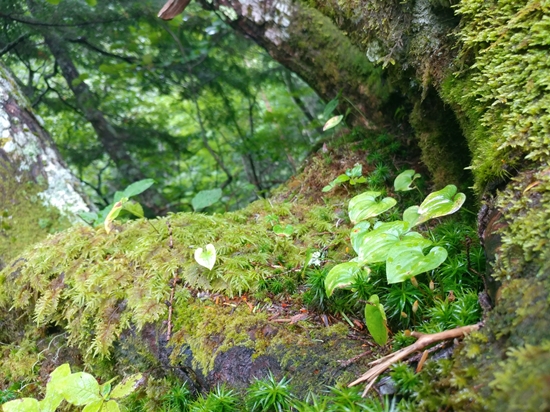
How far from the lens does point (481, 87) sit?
179 cm

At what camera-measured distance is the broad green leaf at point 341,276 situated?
69.1 inches

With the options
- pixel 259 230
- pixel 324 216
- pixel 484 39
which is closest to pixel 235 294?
pixel 259 230

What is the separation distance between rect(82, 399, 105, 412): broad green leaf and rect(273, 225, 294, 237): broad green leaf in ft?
4.76

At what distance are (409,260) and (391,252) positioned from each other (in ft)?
0.28

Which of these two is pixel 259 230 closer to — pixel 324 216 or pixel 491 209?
pixel 324 216

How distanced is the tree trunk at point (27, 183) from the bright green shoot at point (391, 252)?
296cm

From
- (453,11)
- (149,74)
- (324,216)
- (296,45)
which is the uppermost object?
(149,74)

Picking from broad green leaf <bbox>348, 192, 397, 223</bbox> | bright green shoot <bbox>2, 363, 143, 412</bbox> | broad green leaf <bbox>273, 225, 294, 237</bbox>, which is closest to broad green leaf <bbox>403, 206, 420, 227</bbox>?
broad green leaf <bbox>348, 192, 397, 223</bbox>

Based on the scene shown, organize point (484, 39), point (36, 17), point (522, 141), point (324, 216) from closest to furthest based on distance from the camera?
point (522, 141)
point (484, 39)
point (324, 216)
point (36, 17)

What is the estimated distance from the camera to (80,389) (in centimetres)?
179

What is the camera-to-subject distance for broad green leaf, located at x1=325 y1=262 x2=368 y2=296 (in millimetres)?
1755

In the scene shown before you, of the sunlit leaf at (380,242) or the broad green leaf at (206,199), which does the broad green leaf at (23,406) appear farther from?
the broad green leaf at (206,199)

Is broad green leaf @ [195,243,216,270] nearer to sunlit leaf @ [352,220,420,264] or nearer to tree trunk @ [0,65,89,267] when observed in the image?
sunlit leaf @ [352,220,420,264]

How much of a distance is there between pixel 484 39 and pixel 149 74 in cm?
606
